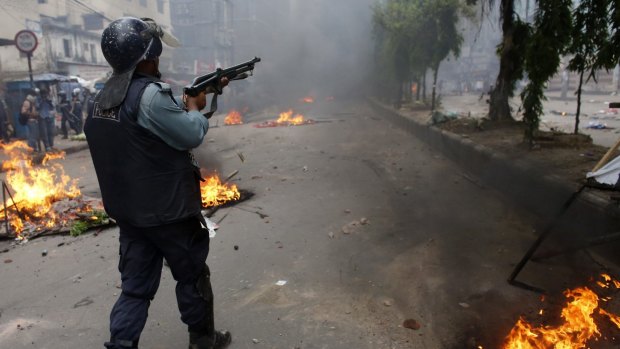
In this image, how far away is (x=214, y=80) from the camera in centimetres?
278

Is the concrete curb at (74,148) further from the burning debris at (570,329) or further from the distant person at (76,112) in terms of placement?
the burning debris at (570,329)

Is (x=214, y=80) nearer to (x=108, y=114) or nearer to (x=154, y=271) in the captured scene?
(x=108, y=114)

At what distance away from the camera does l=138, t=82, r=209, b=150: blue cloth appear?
213cm

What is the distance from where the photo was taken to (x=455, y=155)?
8750mm

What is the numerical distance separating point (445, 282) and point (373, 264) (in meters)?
0.68

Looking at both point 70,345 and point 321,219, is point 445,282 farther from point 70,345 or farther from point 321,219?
point 70,345

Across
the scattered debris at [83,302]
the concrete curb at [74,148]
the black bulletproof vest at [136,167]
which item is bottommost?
the concrete curb at [74,148]

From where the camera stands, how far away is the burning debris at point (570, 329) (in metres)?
2.55

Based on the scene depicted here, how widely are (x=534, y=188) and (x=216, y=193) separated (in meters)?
4.34

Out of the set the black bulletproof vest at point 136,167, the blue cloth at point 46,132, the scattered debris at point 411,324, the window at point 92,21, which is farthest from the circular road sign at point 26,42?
the window at point 92,21

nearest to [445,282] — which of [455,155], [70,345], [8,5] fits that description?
[70,345]

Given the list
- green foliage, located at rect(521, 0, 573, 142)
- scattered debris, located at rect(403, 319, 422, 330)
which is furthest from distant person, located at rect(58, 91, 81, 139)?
scattered debris, located at rect(403, 319, 422, 330)

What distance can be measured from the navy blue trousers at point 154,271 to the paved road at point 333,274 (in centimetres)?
54

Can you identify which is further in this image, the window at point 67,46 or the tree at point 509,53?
the window at point 67,46
